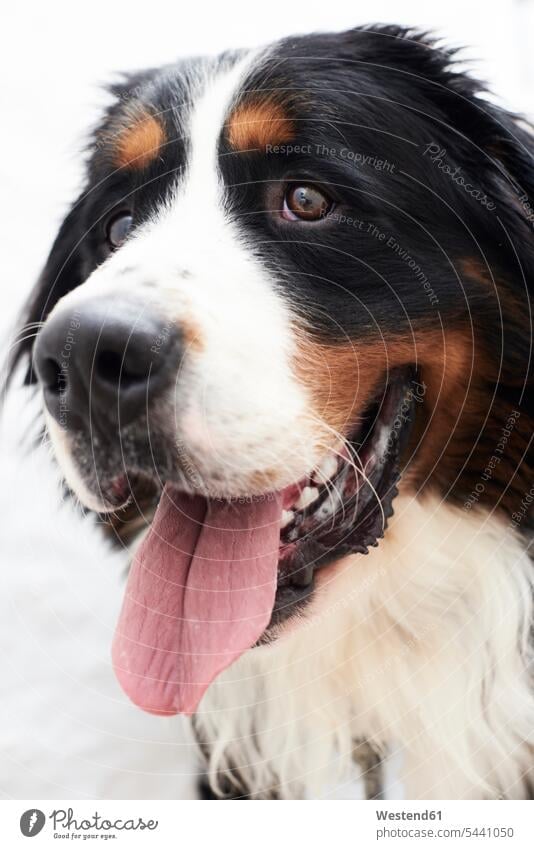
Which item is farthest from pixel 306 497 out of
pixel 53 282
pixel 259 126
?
pixel 53 282

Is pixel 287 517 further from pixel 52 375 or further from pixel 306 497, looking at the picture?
pixel 52 375

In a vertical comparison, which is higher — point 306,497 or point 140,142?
point 140,142

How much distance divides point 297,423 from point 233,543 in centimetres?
20

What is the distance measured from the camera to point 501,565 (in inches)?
49.1

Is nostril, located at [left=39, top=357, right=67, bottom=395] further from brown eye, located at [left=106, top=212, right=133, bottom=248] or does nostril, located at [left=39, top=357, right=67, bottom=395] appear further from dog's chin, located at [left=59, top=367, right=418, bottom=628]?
brown eye, located at [left=106, top=212, right=133, bottom=248]

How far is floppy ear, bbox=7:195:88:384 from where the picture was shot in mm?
1447

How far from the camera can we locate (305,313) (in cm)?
108

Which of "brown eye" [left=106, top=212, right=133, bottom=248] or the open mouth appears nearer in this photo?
the open mouth

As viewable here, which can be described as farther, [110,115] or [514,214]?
[110,115]

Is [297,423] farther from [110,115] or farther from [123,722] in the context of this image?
[123,722]
